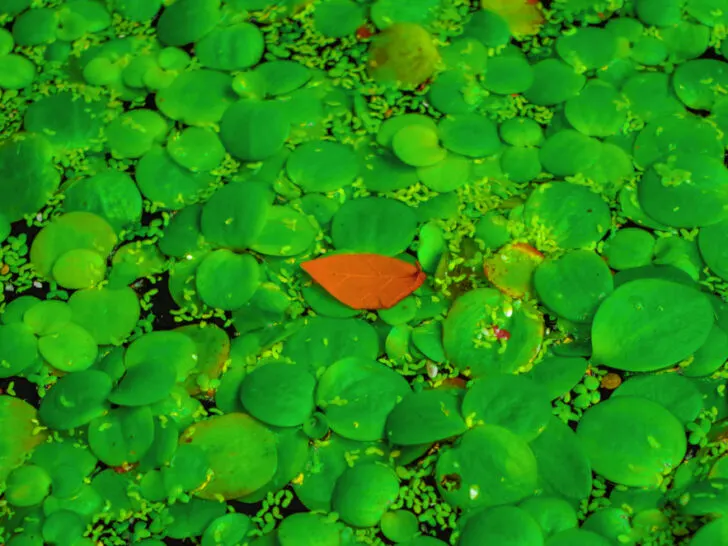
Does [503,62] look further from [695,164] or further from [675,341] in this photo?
[675,341]

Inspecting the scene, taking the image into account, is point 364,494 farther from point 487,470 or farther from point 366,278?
point 366,278

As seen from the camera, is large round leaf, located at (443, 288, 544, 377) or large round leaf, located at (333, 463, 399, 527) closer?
large round leaf, located at (333, 463, 399, 527)

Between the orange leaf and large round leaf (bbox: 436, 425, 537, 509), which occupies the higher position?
the orange leaf

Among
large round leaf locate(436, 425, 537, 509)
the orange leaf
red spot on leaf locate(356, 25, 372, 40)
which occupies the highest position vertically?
red spot on leaf locate(356, 25, 372, 40)

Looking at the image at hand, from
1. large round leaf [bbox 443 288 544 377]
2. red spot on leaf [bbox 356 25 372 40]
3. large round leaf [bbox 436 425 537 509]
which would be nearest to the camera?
large round leaf [bbox 436 425 537 509]

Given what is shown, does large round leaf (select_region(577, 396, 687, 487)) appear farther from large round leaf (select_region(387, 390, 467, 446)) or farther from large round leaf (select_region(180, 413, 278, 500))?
large round leaf (select_region(180, 413, 278, 500))

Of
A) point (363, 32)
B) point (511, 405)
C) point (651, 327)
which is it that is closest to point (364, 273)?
point (511, 405)

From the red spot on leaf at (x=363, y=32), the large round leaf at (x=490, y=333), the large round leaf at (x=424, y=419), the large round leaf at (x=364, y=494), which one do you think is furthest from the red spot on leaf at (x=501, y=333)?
the red spot on leaf at (x=363, y=32)

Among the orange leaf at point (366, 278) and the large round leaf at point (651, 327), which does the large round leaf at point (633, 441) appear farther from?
the orange leaf at point (366, 278)

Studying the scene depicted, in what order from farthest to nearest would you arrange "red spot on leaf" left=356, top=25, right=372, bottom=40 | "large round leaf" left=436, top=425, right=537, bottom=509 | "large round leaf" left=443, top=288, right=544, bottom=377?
"red spot on leaf" left=356, top=25, right=372, bottom=40, "large round leaf" left=443, top=288, right=544, bottom=377, "large round leaf" left=436, top=425, right=537, bottom=509

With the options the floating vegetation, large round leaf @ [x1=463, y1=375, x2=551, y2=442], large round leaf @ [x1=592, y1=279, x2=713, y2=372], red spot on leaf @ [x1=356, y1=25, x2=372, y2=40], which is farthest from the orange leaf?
red spot on leaf @ [x1=356, y1=25, x2=372, y2=40]
